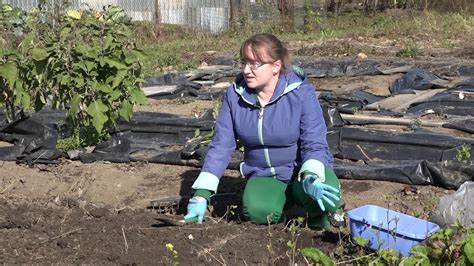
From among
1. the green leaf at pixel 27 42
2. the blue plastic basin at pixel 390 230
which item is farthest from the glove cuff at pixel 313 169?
the green leaf at pixel 27 42

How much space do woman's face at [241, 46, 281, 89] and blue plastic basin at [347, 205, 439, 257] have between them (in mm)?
820

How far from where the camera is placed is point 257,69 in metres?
4.07

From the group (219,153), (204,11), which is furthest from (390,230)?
(204,11)

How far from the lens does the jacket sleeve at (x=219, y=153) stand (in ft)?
13.4

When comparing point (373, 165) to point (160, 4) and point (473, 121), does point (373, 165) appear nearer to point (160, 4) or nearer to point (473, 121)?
point (473, 121)

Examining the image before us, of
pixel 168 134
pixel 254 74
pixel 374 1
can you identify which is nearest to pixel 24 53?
pixel 168 134

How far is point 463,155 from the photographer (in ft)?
17.6

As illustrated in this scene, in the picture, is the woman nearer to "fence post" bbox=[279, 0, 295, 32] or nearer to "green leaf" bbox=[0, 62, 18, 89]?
"green leaf" bbox=[0, 62, 18, 89]

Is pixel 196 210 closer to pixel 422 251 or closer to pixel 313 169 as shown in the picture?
pixel 313 169

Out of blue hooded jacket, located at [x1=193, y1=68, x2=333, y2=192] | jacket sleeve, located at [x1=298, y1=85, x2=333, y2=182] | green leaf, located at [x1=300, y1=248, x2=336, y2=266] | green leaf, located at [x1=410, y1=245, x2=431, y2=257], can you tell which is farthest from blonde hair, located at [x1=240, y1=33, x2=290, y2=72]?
green leaf, located at [x1=410, y1=245, x2=431, y2=257]

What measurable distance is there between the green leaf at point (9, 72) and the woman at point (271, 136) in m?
1.91

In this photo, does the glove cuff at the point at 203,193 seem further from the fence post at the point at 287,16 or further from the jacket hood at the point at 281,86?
the fence post at the point at 287,16

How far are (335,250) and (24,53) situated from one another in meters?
2.94

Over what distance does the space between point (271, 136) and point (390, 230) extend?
95 cm
